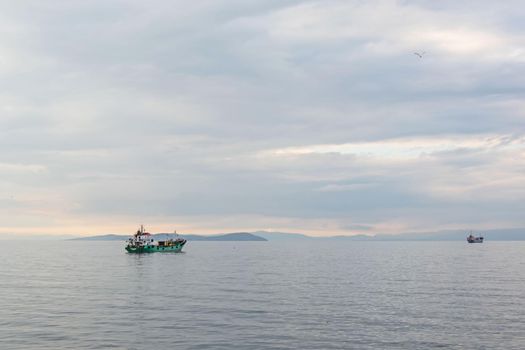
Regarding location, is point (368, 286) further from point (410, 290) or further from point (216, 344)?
point (216, 344)

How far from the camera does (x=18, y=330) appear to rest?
44.2m

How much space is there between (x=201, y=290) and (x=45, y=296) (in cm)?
2094

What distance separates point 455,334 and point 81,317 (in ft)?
115

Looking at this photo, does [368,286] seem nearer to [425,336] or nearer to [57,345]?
[425,336]

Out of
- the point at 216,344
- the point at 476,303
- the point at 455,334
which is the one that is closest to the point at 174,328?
the point at 216,344

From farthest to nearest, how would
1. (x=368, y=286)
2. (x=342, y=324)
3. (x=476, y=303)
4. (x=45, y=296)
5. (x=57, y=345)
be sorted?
(x=368, y=286), (x=45, y=296), (x=476, y=303), (x=342, y=324), (x=57, y=345)

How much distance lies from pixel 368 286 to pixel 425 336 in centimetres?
3957

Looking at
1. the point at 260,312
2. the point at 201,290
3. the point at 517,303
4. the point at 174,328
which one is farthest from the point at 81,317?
the point at 517,303

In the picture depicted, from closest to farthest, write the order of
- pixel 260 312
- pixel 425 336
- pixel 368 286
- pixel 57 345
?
1. pixel 57 345
2. pixel 425 336
3. pixel 260 312
4. pixel 368 286

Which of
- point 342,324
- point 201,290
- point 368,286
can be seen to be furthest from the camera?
point 368,286

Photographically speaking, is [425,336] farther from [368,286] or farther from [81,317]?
[368,286]

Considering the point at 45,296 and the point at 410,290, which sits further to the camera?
the point at 410,290

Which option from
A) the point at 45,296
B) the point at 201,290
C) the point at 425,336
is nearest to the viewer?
the point at 425,336

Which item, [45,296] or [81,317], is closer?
[81,317]
